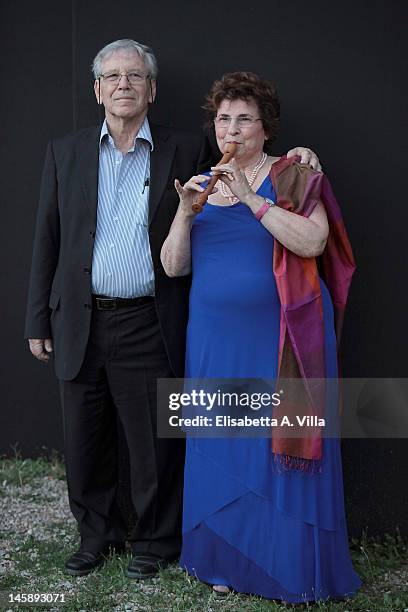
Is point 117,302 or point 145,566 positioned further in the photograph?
point 145,566

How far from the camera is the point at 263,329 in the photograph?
133 inches

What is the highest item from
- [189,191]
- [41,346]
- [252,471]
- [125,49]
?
[125,49]

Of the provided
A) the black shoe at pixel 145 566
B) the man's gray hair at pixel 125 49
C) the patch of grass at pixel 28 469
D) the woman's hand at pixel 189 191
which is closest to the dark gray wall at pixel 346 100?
the man's gray hair at pixel 125 49

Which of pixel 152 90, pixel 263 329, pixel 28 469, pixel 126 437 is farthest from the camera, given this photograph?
pixel 28 469

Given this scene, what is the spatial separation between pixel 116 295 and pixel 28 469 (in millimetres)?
1682

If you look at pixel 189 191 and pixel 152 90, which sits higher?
pixel 152 90

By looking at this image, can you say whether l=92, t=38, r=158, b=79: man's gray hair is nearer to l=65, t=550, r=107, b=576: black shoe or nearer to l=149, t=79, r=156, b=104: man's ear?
l=149, t=79, r=156, b=104: man's ear

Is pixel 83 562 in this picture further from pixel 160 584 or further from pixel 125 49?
pixel 125 49

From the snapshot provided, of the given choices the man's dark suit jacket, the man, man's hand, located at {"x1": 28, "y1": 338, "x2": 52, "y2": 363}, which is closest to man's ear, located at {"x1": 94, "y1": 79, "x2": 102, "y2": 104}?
the man

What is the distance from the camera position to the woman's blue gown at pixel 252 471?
334cm

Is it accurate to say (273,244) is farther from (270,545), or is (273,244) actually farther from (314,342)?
(270,545)

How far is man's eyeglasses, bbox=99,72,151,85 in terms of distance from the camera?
3.54 m

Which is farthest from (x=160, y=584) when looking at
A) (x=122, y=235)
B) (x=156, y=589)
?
(x=122, y=235)

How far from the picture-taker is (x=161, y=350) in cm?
362
